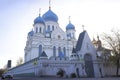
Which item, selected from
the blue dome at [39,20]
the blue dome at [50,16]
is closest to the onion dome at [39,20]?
the blue dome at [39,20]

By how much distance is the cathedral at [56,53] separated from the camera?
4300cm

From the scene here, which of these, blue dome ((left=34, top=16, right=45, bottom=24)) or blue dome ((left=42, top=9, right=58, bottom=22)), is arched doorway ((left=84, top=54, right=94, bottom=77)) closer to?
blue dome ((left=34, top=16, right=45, bottom=24))

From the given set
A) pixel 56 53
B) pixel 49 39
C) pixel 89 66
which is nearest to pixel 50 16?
pixel 49 39

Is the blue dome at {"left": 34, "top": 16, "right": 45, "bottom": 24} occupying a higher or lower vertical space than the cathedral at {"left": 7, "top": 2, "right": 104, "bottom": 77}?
higher

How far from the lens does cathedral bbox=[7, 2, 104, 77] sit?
43000 millimetres

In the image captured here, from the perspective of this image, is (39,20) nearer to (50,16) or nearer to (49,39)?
(50,16)

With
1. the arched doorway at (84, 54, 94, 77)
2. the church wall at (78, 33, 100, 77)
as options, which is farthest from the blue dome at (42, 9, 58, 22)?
the arched doorway at (84, 54, 94, 77)

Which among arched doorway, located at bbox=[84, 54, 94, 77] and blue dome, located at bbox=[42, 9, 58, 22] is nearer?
arched doorway, located at bbox=[84, 54, 94, 77]

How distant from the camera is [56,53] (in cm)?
6419

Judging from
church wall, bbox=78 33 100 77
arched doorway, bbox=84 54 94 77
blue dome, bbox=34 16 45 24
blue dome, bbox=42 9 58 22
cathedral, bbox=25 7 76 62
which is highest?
blue dome, bbox=42 9 58 22

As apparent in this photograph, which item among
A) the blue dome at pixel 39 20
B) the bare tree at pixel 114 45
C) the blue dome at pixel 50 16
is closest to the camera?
the bare tree at pixel 114 45

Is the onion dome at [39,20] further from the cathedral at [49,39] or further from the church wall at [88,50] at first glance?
the church wall at [88,50]

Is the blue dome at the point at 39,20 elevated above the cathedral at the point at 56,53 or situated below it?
above

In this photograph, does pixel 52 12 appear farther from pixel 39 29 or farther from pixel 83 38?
pixel 83 38
